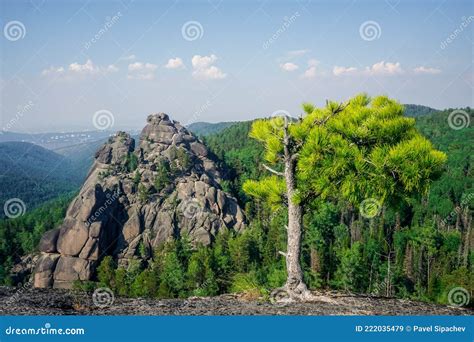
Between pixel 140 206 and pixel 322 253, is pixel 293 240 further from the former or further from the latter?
pixel 140 206

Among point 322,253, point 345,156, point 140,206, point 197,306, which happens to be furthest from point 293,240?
point 140,206

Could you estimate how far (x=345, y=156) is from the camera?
25.7 ft

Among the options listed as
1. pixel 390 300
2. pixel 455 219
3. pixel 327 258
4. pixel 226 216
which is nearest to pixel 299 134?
pixel 390 300

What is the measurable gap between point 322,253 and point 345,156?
42.2 m

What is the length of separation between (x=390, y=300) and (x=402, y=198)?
2.27 m

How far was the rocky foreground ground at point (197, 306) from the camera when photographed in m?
7.35

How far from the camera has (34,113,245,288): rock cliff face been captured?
57.7 metres

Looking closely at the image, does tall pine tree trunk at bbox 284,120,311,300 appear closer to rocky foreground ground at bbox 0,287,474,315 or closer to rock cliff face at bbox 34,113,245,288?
rocky foreground ground at bbox 0,287,474,315

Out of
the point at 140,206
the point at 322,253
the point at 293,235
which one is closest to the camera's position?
the point at 293,235

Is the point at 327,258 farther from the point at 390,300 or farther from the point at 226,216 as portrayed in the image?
the point at 390,300

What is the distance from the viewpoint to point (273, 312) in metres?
7.40

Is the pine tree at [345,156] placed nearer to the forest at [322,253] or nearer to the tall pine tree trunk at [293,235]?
the tall pine tree trunk at [293,235]

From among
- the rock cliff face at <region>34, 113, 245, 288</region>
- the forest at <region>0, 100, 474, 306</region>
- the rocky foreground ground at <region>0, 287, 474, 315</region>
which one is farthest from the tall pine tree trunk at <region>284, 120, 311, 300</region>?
the rock cliff face at <region>34, 113, 245, 288</region>

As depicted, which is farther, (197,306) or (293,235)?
(293,235)
